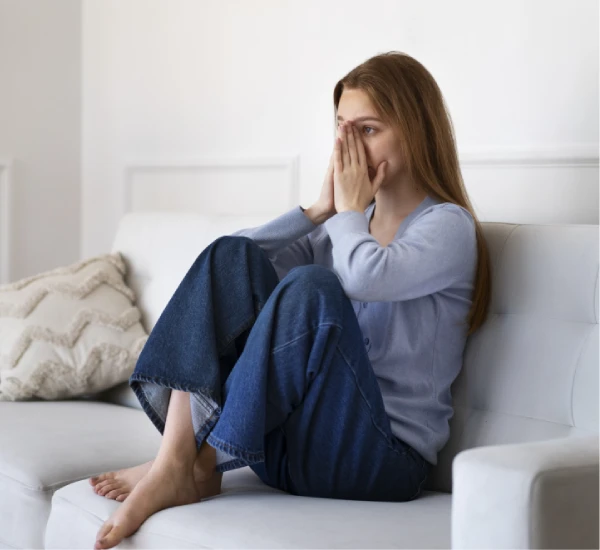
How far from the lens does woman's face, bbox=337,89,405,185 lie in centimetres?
165

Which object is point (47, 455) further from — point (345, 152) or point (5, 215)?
point (5, 215)

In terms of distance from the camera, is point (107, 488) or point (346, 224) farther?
point (346, 224)

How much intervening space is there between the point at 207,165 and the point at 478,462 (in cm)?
205

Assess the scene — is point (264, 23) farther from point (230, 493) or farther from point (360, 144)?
point (230, 493)

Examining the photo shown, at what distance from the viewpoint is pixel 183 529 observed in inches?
50.1

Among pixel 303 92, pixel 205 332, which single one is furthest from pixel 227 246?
pixel 303 92

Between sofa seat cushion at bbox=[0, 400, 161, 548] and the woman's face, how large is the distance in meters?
0.70

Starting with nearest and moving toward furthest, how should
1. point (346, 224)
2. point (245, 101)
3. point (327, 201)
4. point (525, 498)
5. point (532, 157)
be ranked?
point (525, 498), point (346, 224), point (327, 201), point (532, 157), point (245, 101)

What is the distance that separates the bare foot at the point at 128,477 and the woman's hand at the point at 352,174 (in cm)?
50

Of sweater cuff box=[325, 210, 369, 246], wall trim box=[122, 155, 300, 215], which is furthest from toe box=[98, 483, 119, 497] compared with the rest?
wall trim box=[122, 155, 300, 215]

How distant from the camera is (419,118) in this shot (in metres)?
1.64

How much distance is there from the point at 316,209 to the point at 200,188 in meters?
1.24

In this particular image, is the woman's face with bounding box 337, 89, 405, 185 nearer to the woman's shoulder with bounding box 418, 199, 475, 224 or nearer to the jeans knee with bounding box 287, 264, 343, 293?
the woman's shoulder with bounding box 418, 199, 475, 224

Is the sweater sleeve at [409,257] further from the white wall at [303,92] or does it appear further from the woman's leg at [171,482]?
the white wall at [303,92]
